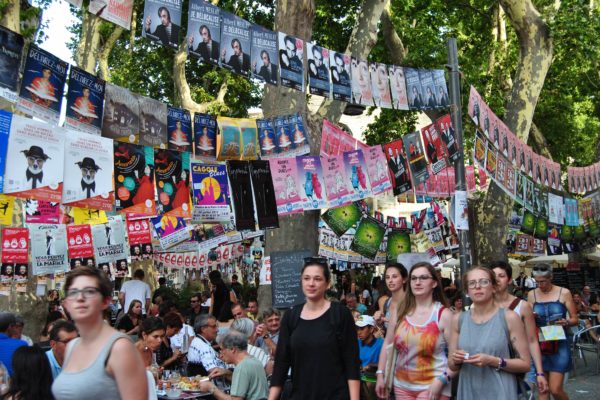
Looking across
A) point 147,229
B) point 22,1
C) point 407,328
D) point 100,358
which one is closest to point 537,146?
point 147,229

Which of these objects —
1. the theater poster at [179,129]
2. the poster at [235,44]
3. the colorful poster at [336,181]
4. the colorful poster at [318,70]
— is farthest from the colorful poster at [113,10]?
the colorful poster at [336,181]

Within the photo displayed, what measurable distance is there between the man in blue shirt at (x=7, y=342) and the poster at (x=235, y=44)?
11.4ft

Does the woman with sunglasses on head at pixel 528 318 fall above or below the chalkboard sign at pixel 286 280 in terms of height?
below

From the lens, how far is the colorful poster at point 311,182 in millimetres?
10859

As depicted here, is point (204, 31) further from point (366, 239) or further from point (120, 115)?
point (366, 239)

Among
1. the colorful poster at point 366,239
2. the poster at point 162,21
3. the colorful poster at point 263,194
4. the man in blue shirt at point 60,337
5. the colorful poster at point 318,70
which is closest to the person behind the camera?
the man in blue shirt at point 60,337

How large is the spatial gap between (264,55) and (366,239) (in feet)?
21.8

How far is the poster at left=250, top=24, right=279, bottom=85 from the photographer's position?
938 centimetres

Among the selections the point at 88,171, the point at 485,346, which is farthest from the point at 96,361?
the point at 88,171

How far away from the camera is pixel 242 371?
20.1 ft

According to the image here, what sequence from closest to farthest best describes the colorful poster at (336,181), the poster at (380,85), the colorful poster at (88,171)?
the colorful poster at (88,171) < the colorful poster at (336,181) < the poster at (380,85)

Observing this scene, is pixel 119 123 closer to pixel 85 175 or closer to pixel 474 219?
pixel 85 175

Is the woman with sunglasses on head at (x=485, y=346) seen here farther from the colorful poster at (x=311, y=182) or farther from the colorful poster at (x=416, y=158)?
the colorful poster at (x=416, y=158)

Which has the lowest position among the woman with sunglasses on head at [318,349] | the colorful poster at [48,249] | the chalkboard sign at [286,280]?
the woman with sunglasses on head at [318,349]
